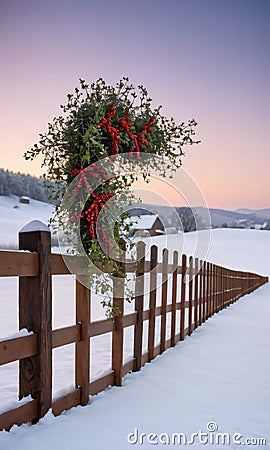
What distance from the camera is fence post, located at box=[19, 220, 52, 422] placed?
262 centimetres

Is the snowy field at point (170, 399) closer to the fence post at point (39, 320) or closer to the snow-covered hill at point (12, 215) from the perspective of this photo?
the fence post at point (39, 320)

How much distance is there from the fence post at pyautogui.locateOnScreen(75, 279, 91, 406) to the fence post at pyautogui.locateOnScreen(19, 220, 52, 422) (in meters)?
0.44

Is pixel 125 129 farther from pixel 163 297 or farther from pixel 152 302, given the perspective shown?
pixel 163 297

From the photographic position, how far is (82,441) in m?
2.51

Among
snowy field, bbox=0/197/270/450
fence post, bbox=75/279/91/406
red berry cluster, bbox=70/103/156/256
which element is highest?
red berry cluster, bbox=70/103/156/256

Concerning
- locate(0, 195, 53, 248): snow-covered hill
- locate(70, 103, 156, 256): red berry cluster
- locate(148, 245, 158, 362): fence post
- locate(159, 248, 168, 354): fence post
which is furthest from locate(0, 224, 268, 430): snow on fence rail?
locate(0, 195, 53, 248): snow-covered hill

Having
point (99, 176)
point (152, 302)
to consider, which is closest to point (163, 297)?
point (152, 302)

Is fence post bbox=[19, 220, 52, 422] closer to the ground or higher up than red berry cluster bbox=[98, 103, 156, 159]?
closer to the ground

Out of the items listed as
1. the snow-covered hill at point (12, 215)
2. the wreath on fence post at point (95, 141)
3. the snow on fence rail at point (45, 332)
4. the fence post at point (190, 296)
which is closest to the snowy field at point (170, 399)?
the snow on fence rail at point (45, 332)

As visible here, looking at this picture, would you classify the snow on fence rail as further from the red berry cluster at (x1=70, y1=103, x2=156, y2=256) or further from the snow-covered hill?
the snow-covered hill

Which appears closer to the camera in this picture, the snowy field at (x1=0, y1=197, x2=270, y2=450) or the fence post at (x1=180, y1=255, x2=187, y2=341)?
the snowy field at (x1=0, y1=197, x2=270, y2=450)

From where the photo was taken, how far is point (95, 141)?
2.93 metres

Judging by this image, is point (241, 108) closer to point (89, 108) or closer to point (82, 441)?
point (89, 108)

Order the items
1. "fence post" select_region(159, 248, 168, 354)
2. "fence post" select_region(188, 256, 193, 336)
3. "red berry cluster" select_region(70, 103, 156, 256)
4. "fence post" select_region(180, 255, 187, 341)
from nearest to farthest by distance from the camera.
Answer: "red berry cluster" select_region(70, 103, 156, 256) < "fence post" select_region(159, 248, 168, 354) < "fence post" select_region(180, 255, 187, 341) < "fence post" select_region(188, 256, 193, 336)
